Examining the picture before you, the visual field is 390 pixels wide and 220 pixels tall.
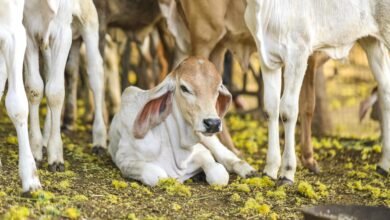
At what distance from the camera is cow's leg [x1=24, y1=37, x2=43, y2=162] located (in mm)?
8102

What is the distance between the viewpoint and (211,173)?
8047 millimetres

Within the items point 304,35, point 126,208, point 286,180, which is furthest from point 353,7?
point 126,208

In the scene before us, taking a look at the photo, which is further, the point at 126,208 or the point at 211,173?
the point at 211,173

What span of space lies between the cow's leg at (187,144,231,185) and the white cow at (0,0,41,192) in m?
1.67

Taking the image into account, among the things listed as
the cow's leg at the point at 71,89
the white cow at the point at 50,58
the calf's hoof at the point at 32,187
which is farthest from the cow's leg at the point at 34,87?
the cow's leg at the point at 71,89

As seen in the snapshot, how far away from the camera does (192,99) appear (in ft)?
26.2

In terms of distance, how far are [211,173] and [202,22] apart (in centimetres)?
194

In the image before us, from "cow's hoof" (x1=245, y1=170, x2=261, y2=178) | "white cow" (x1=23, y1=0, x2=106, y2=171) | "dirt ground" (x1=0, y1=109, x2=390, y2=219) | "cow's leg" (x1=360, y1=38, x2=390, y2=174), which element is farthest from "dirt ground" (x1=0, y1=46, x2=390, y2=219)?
"cow's leg" (x1=360, y1=38, x2=390, y2=174)

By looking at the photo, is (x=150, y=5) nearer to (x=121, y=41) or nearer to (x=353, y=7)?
(x=121, y=41)

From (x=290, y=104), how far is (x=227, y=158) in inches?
37.4

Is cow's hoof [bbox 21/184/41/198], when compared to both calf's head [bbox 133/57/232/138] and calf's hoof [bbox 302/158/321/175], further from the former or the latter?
calf's hoof [bbox 302/158/321/175]

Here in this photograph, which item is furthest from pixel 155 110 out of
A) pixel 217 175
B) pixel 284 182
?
pixel 284 182

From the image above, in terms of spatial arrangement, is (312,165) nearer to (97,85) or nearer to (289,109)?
(289,109)

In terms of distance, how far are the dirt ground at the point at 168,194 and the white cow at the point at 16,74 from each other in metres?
0.22
